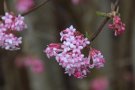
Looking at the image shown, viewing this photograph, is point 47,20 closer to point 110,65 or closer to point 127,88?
point 110,65

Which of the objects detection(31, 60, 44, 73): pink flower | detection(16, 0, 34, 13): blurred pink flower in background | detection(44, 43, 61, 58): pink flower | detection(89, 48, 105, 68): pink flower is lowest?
detection(89, 48, 105, 68): pink flower

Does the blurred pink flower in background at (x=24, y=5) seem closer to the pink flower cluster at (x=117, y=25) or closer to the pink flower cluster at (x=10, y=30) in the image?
the pink flower cluster at (x=10, y=30)

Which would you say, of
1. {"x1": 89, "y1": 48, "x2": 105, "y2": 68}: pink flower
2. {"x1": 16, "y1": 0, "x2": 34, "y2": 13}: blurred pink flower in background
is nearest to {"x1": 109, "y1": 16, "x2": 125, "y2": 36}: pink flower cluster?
{"x1": 89, "y1": 48, "x2": 105, "y2": 68}: pink flower

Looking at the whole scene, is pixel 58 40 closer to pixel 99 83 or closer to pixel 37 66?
pixel 37 66

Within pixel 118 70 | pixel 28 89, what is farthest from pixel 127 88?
pixel 28 89

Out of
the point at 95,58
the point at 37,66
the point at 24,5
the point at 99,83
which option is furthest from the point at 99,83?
the point at 95,58

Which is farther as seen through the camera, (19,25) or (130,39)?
(130,39)

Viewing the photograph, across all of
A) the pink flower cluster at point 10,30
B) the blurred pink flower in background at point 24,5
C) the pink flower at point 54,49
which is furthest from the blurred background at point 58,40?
the pink flower at point 54,49

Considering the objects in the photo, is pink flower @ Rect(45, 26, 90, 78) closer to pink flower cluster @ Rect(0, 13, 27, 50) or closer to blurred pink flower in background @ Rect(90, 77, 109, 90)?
pink flower cluster @ Rect(0, 13, 27, 50)
